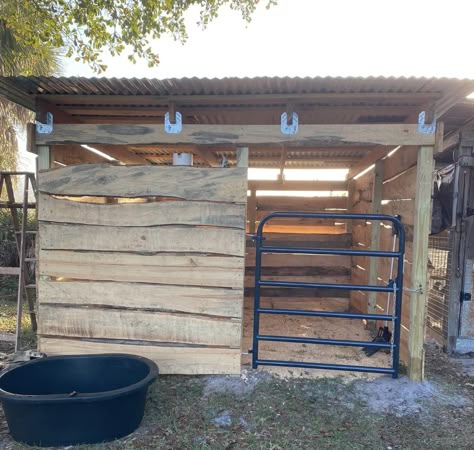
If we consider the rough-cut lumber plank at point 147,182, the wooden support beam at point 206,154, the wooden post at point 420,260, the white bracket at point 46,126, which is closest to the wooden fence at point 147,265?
the rough-cut lumber plank at point 147,182

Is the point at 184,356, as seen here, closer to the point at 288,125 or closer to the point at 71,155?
the point at 288,125

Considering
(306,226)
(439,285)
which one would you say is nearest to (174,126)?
(306,226)

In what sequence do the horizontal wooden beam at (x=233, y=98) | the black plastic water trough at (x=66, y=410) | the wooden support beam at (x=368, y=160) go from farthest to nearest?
the wooden support beam at (x=368, y=160) < the horizontal wooden beam at (x=233, y=98) < the black plastic water trough at (x=66, y=410)

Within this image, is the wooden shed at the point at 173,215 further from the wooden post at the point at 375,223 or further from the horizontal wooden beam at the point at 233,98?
the wooden post at the point at 375,223

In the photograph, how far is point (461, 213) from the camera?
152 inches

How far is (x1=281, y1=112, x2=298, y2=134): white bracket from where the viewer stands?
288 centimetres

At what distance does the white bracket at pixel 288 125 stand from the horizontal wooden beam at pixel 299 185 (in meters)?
2.57

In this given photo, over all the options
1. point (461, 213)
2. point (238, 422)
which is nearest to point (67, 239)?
point (238, 422)

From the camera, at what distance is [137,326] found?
299cm

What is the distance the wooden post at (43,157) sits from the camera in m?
3.06

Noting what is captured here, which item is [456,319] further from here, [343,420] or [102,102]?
[102,102]

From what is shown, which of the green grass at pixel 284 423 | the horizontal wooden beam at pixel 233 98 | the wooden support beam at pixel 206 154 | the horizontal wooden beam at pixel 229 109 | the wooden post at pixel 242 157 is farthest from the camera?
the wooden support beam at pixel 206 154

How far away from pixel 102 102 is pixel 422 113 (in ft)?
8.87

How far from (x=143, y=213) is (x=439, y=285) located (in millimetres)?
3613
